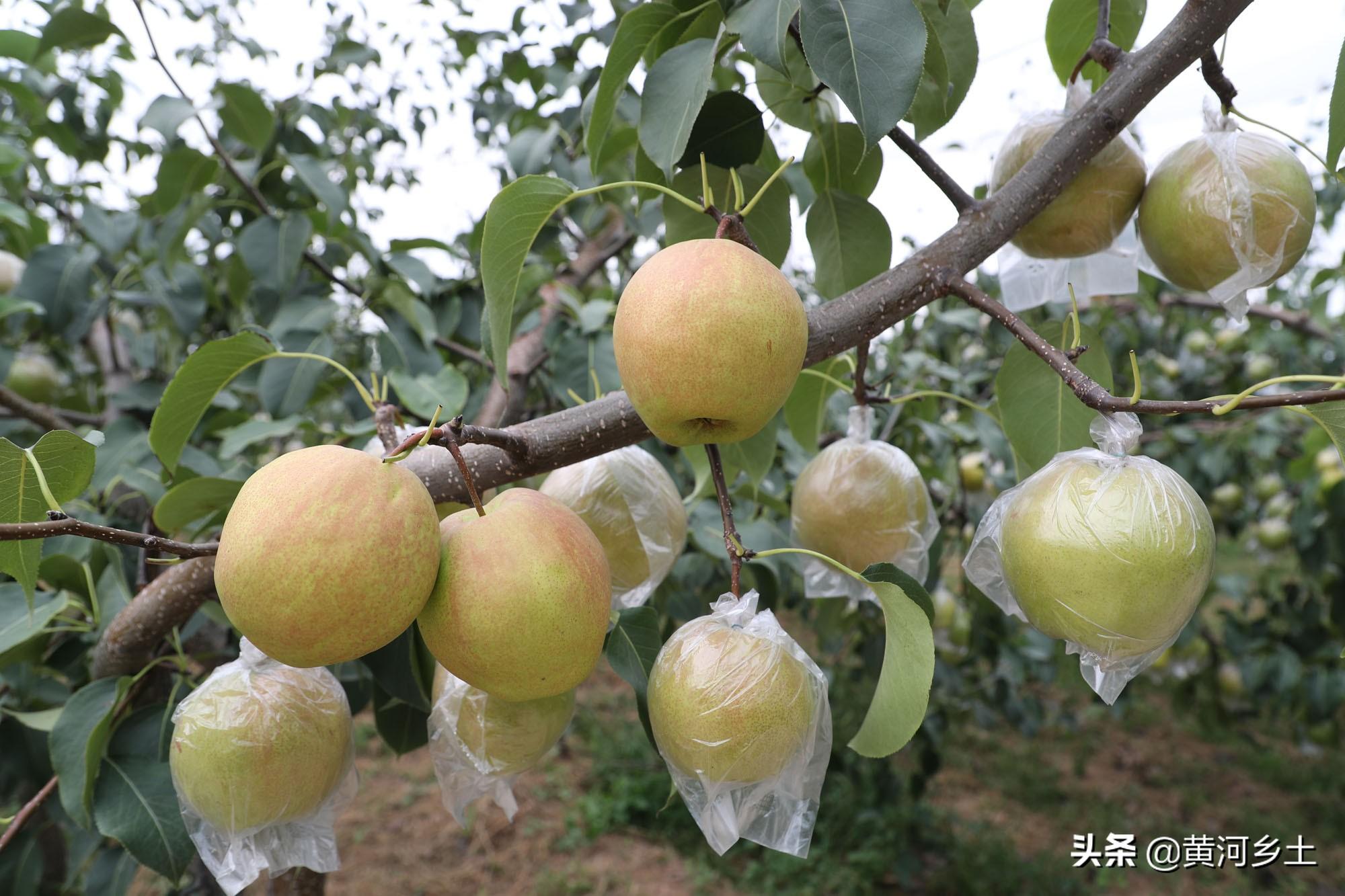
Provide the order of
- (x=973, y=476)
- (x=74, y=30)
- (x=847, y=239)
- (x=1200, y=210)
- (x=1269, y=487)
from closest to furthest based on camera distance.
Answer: (x=1200, y=210) → (x=847, y=239) → (x=74, y=30) → (x=973, y=476) → (x=1269, y=487)

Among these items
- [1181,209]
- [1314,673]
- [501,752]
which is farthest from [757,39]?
[1314,673]

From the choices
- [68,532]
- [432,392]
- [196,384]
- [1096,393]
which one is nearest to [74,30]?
[432,392]

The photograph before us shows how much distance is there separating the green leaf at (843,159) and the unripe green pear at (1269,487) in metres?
3.16

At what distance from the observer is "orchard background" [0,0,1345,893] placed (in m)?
0.87

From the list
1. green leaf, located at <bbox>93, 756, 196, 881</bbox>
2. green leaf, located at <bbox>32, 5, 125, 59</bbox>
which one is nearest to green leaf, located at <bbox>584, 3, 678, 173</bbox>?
green leaf, located at <bbox>93, 756, 196, 881</bbox>

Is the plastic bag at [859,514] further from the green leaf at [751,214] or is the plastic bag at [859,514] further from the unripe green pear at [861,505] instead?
the green leaf at [751,214]

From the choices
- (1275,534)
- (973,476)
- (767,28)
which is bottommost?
(1275,534)

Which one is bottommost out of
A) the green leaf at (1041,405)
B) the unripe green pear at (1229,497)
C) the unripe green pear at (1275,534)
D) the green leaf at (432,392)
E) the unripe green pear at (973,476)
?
the unripe green pear at (1275,534)

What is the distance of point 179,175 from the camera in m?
1.57

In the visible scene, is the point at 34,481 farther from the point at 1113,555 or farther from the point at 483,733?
the point at 1113,555

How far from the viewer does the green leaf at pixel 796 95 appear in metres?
0.94

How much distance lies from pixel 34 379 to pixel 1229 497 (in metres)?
4.15

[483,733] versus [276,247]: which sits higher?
[276,247]

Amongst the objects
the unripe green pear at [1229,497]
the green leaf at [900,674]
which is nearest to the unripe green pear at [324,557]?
the green leaf at [900,674]
